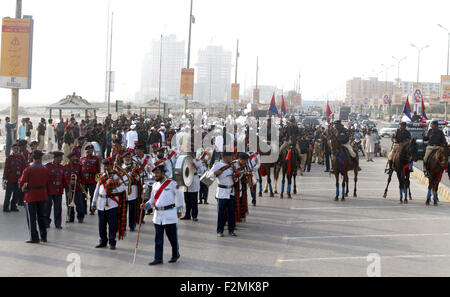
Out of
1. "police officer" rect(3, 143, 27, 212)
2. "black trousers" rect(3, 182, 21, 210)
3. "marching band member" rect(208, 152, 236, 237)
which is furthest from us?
"black trousers" rect(3, 182, 21, 210)

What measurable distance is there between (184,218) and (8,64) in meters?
11.2

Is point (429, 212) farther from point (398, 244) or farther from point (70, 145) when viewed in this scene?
point (70, 145)

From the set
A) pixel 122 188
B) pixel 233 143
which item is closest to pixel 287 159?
pixel 233 143

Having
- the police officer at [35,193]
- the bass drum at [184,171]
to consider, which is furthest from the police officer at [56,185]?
the bass drum at [184,171]

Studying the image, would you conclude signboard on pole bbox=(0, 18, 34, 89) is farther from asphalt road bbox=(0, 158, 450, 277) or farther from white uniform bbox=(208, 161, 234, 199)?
white uniform bbox=(208, 161, 234, 199)

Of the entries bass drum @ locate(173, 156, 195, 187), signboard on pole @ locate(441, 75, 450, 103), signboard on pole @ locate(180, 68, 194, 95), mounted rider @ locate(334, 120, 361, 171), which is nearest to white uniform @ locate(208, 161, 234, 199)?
bass drum @ locate(173, 156, 195, 187)

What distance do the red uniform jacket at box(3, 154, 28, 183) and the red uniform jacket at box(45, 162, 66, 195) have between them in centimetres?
184

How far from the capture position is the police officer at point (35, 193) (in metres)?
11.4

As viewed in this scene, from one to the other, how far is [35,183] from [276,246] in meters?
4.68

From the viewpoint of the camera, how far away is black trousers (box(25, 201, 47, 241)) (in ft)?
37.2

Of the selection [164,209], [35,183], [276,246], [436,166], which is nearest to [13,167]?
[35,183]

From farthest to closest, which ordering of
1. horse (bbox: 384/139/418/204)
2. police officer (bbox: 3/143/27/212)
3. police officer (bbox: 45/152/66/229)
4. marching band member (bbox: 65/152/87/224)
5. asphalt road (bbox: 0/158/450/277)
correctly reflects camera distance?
horse (bbox: 384/139/418/204)
police officer (bbox: 3/143/27/212)
marching band member (bbox: 65/152/87/224)
police officer (bbox: 45/152/66/229)
asphalt road (bbox: 0/158/450/277)

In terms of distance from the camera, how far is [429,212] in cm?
1595

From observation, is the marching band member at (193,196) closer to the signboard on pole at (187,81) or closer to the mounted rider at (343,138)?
the mounted rider at (343,138)
